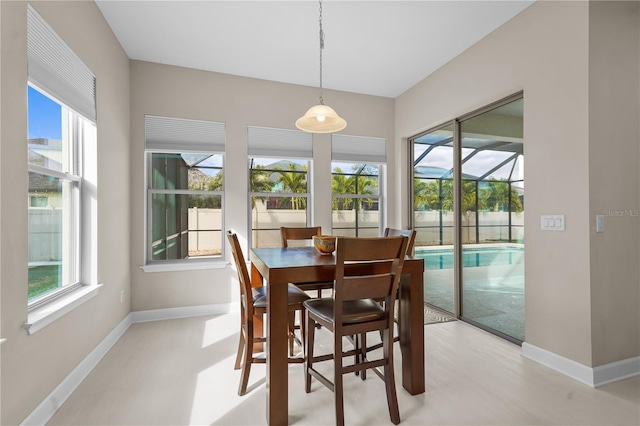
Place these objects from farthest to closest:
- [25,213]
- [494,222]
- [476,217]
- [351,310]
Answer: [476,217], [494,222], [351,310], [25,213]

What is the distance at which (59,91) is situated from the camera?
6.68ft

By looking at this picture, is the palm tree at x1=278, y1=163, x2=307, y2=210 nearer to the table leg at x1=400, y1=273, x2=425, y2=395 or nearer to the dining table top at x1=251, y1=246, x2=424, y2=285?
the dining table top at x1=251, y1=246, x2=424, y2=285

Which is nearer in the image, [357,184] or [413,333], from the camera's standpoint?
[413,333]

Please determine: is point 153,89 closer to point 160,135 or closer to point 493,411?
point 160,135

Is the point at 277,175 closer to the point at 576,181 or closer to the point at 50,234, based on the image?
the point at 50,234

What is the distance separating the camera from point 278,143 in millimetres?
4031

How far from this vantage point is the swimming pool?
3.00 m

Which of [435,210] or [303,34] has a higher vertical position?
[303,34]

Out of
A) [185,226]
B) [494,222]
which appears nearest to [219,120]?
[185,226]

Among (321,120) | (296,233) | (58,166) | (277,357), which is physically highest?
(321,120)

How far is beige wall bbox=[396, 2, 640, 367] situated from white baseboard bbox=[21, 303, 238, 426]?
3.27 m

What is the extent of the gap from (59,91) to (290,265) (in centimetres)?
192

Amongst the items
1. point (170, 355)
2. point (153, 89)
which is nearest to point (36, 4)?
point (153, 89)

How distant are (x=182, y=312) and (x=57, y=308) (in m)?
1.79
